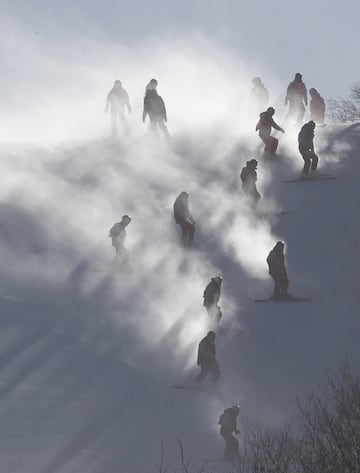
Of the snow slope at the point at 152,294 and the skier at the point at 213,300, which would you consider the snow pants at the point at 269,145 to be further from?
the skier at the point at 213,300

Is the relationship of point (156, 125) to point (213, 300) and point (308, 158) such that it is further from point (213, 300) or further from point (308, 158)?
point (213, 300)

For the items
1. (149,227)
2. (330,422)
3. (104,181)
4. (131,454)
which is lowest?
(330,422)

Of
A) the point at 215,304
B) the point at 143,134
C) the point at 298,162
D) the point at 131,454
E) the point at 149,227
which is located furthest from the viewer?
the point at 143,134

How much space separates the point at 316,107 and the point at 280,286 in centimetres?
1534

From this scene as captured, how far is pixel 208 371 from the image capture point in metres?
26.3

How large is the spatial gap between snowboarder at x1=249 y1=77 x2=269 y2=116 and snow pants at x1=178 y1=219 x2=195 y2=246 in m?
12.8

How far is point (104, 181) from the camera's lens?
3831cm

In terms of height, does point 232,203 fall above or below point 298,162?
below

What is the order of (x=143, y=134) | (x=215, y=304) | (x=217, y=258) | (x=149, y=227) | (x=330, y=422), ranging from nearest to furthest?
(x=330, y=422) < (x=215, y=304) < (x=217, y=258) < (x=149, y=227) < (x=143, y=134)

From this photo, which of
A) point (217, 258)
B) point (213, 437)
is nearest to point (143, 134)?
point (217, 258)

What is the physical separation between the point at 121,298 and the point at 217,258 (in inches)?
132

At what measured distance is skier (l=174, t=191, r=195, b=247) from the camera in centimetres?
3316

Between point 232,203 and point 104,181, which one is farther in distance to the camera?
point 104,181

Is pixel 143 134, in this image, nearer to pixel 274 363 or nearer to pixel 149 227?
pixel 149 227
